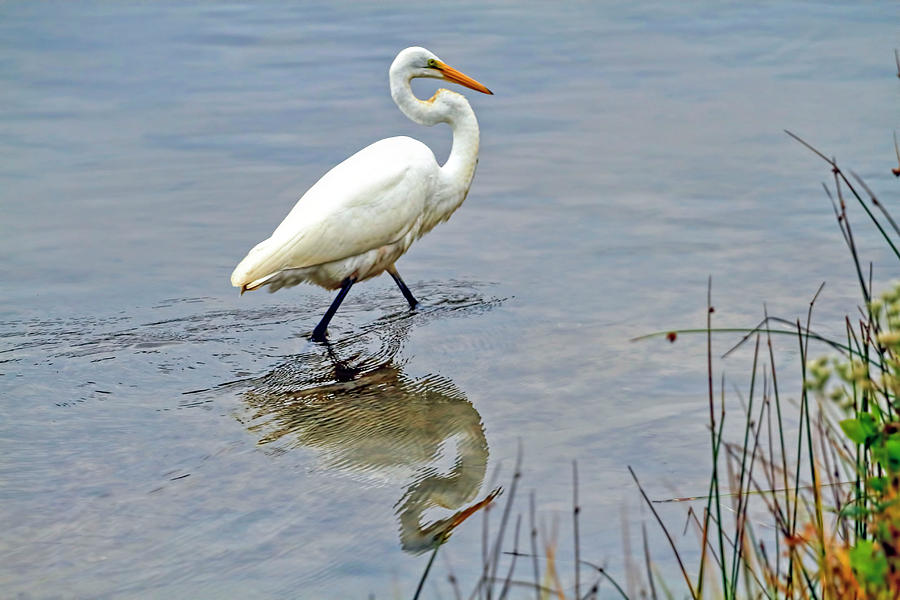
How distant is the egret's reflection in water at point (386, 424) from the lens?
3973mm

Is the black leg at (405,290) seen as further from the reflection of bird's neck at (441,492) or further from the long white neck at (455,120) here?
the reflection of bird's neck at (441,492)

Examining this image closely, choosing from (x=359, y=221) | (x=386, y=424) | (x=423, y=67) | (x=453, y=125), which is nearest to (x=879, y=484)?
(x=386, y=424)

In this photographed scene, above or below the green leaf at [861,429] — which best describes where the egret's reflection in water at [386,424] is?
below

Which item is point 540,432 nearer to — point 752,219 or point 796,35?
point 752,219

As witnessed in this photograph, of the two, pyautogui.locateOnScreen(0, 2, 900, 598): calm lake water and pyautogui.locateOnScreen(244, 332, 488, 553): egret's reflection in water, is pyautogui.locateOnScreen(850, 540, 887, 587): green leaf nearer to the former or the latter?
pyautogui.locateOnScreen(0, 2, 900, 598): calm lake water

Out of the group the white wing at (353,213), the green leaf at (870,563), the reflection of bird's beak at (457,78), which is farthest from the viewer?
the reflection of bird's beak at (457,78)

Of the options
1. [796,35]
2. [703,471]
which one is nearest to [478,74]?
[796,35]

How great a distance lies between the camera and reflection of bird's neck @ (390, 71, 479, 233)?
251 inches

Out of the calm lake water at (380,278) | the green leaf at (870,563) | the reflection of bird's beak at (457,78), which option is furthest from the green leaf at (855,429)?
the reflection of bird's beak at (457,78)

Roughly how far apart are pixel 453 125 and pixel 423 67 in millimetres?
363

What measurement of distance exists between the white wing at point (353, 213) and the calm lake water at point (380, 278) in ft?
1.28

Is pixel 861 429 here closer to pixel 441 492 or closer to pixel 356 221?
pixel 441 492

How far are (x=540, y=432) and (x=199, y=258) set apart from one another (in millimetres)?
A: 3201

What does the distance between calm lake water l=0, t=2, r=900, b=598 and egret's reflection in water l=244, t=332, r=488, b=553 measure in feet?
0.06
